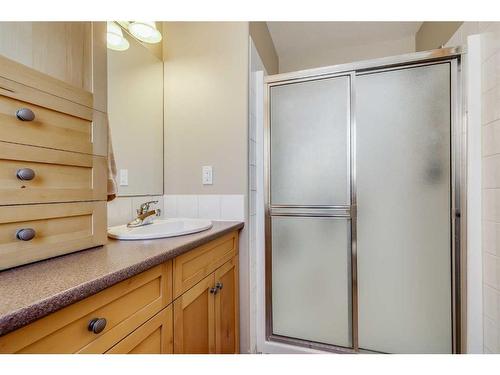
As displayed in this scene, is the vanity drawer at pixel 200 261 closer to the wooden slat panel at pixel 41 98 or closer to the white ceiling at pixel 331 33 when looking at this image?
the wooden slat panel at pixel 41 98

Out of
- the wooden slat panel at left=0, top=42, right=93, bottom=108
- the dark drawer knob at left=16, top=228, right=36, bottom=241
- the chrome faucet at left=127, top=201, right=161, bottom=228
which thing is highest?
the wooden slat panel at left=0, top=42, right=93, bottom=108

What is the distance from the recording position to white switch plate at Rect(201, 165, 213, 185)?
64.9 inches

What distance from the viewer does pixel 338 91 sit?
63.4 inches

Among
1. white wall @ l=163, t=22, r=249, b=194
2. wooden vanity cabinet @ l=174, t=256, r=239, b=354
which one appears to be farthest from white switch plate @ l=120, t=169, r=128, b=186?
wooden vanity cabinet @ l=174, t=256, r=239, b=354

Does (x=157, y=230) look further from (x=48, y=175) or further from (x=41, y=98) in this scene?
(x=41, y=98)

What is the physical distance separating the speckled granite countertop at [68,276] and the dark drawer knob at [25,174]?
0.73 ft

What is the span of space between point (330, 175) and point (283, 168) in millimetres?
309

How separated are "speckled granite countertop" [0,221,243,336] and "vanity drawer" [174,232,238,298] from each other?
9 centimetres

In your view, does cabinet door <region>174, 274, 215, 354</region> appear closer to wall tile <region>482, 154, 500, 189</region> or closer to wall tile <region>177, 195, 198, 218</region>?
wall tile <region>177, 195, 198, 218</region>

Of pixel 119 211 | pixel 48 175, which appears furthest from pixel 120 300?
pixel 119 211

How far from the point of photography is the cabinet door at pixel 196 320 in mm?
932

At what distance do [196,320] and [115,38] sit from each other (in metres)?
1.50

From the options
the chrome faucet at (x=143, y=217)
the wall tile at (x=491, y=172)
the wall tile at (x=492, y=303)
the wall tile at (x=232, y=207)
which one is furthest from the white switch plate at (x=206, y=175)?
the wall tile at (x=492, y=303)

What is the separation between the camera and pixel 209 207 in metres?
A: 1.65
